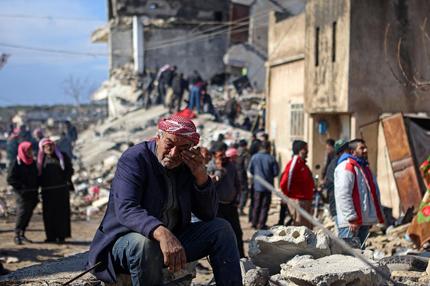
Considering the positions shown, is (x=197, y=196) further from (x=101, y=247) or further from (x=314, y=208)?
(x=314, y=208)

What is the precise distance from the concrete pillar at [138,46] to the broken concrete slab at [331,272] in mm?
30041

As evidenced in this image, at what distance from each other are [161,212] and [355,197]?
311cm

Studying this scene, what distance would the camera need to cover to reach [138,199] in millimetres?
3625

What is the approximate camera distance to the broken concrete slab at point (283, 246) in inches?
201

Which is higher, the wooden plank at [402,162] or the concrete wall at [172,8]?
the concrete wall at [172,8]

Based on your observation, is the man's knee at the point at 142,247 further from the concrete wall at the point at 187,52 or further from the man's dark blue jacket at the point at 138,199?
the concrete wall at the point at 187,52

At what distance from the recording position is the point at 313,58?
13312 millimetres

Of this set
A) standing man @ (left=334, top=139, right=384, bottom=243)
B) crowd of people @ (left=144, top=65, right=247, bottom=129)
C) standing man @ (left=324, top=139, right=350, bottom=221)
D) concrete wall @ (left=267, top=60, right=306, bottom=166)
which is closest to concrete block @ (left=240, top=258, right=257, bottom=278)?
standing man @ (left=334, top=139, right=384, bottom=243)

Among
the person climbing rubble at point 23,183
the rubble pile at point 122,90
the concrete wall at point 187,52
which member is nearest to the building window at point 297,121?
the person climbing rubble at point 23,183

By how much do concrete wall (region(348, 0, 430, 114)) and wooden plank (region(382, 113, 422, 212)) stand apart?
3.13 ft

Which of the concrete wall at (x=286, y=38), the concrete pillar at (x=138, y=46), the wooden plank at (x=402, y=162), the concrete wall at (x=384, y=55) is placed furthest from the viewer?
the concrete pillar at (x=138, y=46)

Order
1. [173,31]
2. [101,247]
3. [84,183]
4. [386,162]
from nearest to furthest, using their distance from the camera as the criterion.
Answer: [101,247], [386,162], [84,183], [173,31]

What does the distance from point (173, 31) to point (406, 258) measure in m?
30.5

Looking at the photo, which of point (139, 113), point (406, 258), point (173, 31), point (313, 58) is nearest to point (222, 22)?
point (173, 31)
